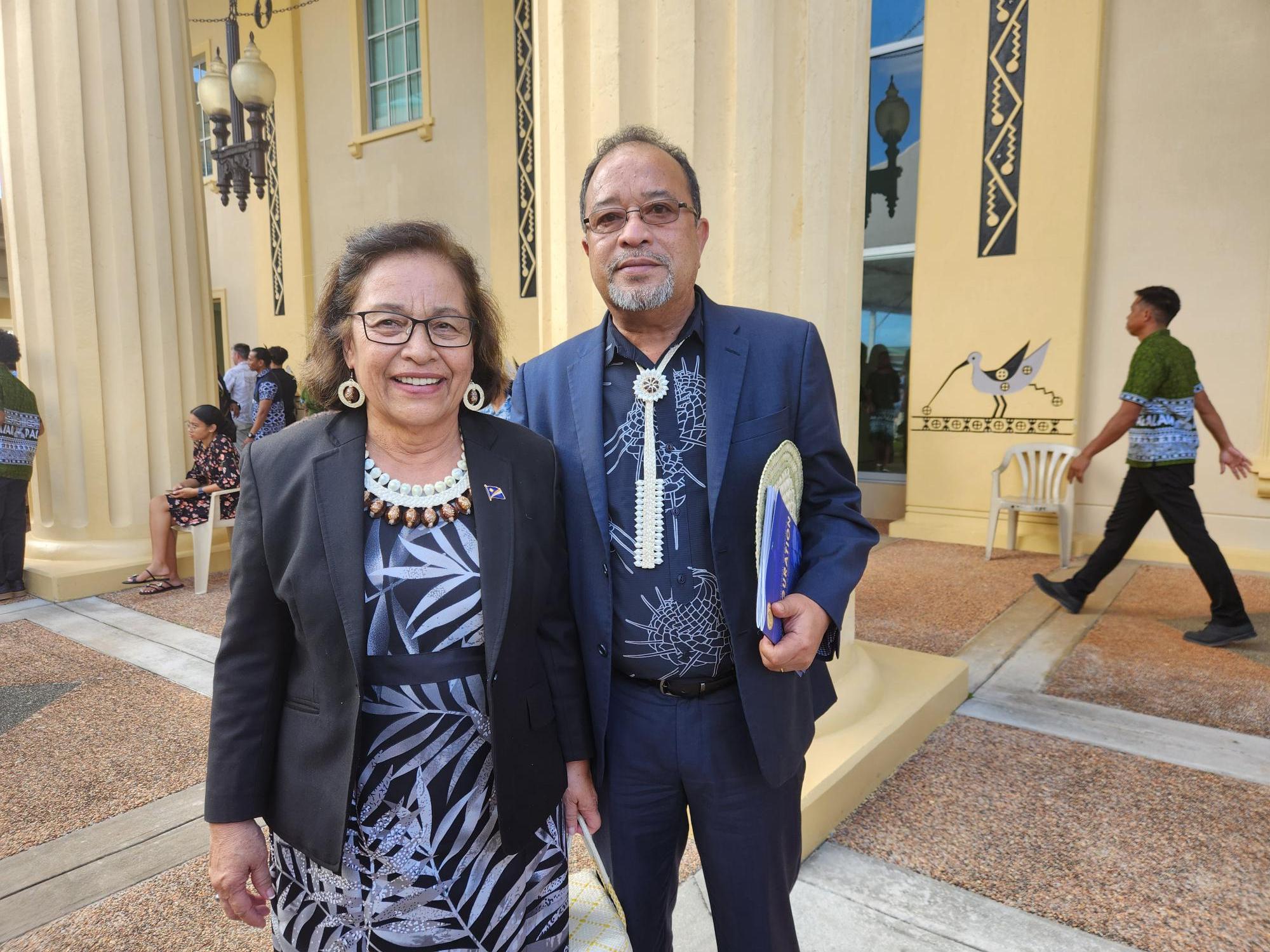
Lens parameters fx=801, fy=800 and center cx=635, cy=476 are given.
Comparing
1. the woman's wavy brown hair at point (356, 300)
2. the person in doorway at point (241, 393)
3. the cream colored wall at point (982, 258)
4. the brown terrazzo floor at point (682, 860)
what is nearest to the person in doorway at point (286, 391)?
the person in doorway at point (241, 393)

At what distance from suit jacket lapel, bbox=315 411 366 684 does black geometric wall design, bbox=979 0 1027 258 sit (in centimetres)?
662

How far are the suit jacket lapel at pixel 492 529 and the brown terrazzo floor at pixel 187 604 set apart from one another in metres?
4.06

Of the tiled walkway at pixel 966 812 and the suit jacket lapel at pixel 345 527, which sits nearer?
the suit jacket lapel at pixel 345 527

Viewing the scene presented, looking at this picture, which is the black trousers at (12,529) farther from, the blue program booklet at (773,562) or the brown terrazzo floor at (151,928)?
the blue program booklet at (773,562)

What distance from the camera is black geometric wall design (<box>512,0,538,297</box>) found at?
8.43 metres

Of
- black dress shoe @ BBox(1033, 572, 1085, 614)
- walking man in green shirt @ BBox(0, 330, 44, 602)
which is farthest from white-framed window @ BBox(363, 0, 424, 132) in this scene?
black dress shoe @ BBox(1033, 572, 1085, 614)

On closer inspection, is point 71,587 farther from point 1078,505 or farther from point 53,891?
point 1078,505

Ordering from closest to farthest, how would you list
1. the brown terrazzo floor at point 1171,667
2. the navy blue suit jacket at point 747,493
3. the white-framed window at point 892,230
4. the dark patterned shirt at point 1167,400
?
the navy blue suit jacket at point 747,493 < the brown terrazzo floor at point 1171,667 < the dark patterned shirt at point 1167,400 < the white-framed window at point 892,230

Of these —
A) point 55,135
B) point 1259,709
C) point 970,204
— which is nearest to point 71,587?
point 55,135

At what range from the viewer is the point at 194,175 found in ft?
20.0

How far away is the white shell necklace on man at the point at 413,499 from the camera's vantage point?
126cm

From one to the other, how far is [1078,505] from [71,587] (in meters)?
7.59

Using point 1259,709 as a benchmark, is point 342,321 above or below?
above

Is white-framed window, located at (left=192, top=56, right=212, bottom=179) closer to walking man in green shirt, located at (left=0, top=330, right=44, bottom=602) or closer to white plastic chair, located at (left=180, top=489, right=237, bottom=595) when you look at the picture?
walking man in green shirt, located at (left=0, top=330, right=44, bottom=602)
